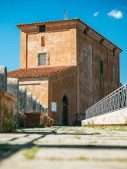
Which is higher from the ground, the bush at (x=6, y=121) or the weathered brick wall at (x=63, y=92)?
the weathered brick wall at (x=63, y=92)

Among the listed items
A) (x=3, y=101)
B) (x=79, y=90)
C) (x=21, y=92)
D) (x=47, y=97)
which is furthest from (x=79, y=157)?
(x=79, y=90)

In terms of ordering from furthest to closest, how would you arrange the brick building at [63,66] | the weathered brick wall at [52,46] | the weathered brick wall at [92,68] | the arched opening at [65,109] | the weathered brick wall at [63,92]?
the weathered brick wall at [92,68]
the weathered brick wall at [52,46]
the arched opening at [65,109]
the brick building at [63,66]
the weathered brick wall at [63,92]

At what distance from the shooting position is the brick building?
1174 inches

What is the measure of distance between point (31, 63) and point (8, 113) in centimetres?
2826

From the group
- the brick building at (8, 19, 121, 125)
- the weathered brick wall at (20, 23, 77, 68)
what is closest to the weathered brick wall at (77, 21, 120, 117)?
the brick building at (8, 19, 121, 125)

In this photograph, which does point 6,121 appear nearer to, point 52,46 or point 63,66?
point 63,66

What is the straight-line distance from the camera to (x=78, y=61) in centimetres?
3425

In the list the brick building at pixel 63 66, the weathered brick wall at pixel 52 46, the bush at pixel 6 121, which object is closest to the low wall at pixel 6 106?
the bush at pixel 6 121

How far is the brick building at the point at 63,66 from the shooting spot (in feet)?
97.9

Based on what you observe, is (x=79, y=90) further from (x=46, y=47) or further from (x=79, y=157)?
(x=79, y=157)

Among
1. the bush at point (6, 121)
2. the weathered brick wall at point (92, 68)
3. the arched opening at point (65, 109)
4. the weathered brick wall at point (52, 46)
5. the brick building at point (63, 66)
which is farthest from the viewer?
the weathered brick wall at point (92, 68)

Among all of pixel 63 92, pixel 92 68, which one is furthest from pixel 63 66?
pixel 92 68

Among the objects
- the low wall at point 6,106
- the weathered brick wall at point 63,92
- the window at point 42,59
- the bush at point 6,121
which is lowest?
the bush at point 6,121

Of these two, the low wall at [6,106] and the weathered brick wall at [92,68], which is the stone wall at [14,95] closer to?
the low wall at [6,106]
